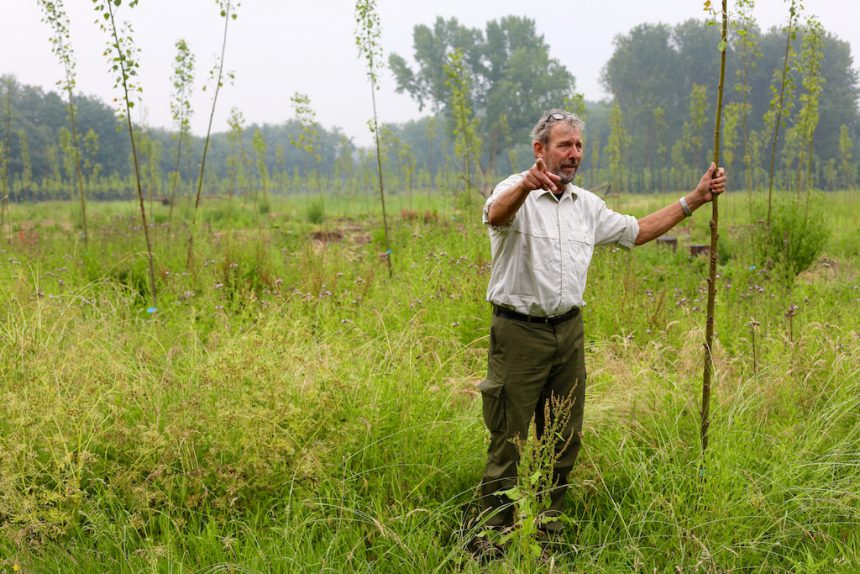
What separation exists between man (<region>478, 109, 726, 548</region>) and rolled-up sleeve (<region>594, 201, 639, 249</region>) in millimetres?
167

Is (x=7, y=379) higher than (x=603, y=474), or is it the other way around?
(x=7, y=379)

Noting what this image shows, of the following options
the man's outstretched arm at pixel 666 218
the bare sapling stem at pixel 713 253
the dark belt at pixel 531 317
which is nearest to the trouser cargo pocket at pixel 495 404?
the dark belt at pixel 531 317

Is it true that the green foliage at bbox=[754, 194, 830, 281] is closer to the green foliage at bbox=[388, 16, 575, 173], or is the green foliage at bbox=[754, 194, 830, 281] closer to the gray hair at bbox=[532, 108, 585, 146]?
the gray hair at bbox=[532, 108, 585, 146]

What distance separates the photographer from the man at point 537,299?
289 centimetres

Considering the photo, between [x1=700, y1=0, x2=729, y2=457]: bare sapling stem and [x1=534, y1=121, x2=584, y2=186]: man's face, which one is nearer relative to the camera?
[x1=700, y1=0, x2=729, y2=457]: bare sapling stem

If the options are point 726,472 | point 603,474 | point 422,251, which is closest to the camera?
point 726,472

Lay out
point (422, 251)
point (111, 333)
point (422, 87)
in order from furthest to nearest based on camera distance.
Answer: point (422, 87) → point (422, 251) → point (111, 333)

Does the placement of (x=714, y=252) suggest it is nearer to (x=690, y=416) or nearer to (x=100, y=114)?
(x=690, y=416)

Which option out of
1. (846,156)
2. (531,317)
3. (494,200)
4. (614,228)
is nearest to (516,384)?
(531,317)

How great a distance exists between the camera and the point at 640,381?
4.11m

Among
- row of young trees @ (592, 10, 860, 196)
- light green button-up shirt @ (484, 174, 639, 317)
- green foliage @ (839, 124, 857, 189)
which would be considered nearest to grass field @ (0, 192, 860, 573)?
light green button-up shirt @ (484, 174, 639, 317)

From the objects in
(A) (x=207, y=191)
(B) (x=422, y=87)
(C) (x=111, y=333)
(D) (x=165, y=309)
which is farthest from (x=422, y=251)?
(B) (x=422, y=87)

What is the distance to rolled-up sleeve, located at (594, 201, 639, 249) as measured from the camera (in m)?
3.25

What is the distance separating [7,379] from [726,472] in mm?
3505
